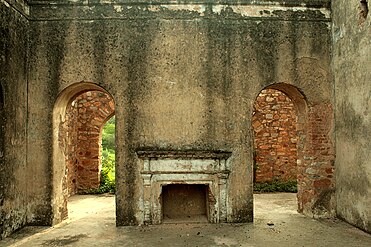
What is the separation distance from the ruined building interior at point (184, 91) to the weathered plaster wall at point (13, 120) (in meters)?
0.04

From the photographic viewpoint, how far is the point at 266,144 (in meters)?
11.8

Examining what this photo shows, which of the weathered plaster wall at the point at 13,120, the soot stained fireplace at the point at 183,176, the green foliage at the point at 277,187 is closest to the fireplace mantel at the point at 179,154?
the soot stained fireplace at the point at 183,176

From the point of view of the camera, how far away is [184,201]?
7.54m

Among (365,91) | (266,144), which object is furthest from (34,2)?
(266,144)

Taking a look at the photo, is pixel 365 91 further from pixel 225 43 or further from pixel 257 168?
pixel 257 168

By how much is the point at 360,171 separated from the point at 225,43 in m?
3.59

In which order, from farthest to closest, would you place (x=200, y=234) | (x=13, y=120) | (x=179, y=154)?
1. (x=179, y=154)
2. (x=13, y=120)
3. (x=200, y=234)

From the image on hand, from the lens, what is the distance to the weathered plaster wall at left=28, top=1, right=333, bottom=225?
703cm

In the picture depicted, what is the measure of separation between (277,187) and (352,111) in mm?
5333

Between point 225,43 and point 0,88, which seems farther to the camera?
point 225,43

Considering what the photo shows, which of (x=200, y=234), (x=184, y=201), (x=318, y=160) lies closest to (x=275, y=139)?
(x=318, y=160)

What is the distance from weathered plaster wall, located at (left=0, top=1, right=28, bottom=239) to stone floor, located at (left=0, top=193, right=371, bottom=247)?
46 cm

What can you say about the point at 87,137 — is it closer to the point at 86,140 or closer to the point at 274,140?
the point at 86,140

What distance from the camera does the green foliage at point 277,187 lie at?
11.3 metres
